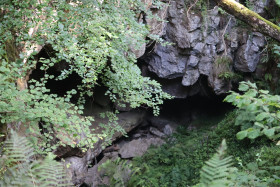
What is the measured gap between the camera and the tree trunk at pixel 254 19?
15.1 ft

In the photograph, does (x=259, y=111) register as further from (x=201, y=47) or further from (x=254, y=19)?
(x=201, y=47)

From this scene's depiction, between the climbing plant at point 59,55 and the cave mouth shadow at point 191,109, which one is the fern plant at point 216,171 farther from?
the cave mouth shadow at point 191,109

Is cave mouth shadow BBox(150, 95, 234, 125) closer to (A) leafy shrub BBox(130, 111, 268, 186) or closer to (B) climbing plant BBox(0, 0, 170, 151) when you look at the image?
(A) leafy shrub BBox(130, 111, 268, 186)

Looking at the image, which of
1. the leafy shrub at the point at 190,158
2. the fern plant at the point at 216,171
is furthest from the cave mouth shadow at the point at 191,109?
the fern plant at the point at 216,171

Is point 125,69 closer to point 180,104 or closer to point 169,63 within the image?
point 169,63

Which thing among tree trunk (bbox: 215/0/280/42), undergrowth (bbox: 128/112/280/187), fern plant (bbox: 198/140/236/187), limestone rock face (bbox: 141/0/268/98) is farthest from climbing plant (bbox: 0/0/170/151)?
limestone rock face (bbox: 141/0/268/98)

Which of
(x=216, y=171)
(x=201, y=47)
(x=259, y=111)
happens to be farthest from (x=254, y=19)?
(x=216, y=171)

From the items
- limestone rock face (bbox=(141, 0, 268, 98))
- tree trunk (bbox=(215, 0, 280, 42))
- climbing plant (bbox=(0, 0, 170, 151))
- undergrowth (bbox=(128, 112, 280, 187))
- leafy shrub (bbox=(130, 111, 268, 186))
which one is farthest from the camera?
limestone rock face (bbox=(141, 0, 268, 98))

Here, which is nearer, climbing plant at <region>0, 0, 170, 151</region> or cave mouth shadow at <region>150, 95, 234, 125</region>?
climbing plant at <region>0, 0, 170, 151</region>

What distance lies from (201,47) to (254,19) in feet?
14.3

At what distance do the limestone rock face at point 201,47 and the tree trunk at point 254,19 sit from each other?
3963 millimetres

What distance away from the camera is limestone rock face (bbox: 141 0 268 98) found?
28.9 feet

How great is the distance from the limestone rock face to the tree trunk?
3963mm

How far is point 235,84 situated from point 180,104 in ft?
10.2
